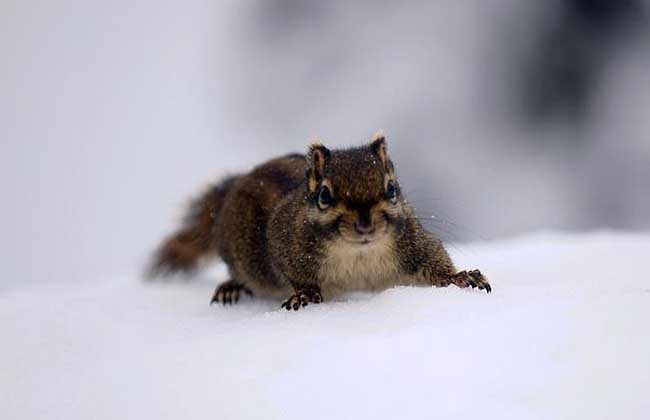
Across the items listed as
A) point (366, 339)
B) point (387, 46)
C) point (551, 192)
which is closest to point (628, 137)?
point (551, 192)

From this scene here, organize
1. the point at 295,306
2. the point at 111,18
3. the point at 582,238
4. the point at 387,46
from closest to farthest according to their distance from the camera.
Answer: the point at 295,306 < the point at 582,238 < the point at 387,46 < the point at 111,18

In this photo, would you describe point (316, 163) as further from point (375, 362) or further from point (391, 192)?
point (375, 362)

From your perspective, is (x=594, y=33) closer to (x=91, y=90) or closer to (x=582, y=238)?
(x=582, y=238)

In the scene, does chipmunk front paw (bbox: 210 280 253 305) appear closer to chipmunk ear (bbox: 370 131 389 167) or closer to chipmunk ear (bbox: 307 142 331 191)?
chipmunk ear (bbox: 307 142 331 191)

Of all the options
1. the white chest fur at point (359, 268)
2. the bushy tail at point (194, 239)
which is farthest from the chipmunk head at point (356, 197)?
the bushy tail at point (194, 239)

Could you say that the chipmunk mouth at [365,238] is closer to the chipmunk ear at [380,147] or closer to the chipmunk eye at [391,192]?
the chipmunk eye at [391,192]
